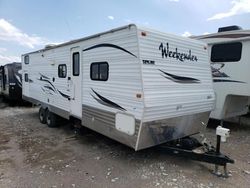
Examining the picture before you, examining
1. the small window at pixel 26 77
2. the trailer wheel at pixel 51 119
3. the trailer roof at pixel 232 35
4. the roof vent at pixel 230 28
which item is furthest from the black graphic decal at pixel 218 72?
the small window at pixel 26 77

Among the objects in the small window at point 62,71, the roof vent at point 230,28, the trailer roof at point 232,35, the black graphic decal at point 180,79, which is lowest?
the black graphic decal at point 180,79

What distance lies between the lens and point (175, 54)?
5.02m

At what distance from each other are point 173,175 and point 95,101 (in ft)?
7.87

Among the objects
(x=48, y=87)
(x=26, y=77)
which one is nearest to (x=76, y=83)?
(x=48, y=87)

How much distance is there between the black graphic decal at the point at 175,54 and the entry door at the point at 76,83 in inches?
95.2

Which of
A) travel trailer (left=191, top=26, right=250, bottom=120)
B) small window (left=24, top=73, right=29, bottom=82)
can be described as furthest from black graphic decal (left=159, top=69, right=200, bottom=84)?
small window (left=24, top=73, right=29, bottom=82)

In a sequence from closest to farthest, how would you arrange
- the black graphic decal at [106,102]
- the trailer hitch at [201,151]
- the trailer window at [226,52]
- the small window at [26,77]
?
the trailer hitch at [201,151], the black graphic decal at [106,102], the trailer window at [226,52], the small window at [26,77]

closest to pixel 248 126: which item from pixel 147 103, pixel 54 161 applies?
pixel 147 103

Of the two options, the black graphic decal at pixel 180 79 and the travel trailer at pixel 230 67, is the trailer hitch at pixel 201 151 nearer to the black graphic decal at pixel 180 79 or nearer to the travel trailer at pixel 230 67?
the black graphic decal at pixel 180 79

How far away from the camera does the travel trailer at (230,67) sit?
23.2ft

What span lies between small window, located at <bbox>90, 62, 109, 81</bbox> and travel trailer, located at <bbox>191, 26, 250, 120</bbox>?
4.29m

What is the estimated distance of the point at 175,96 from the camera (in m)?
4.91

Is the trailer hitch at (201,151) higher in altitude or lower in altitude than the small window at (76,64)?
lower

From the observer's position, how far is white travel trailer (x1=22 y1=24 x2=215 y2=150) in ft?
14.4
